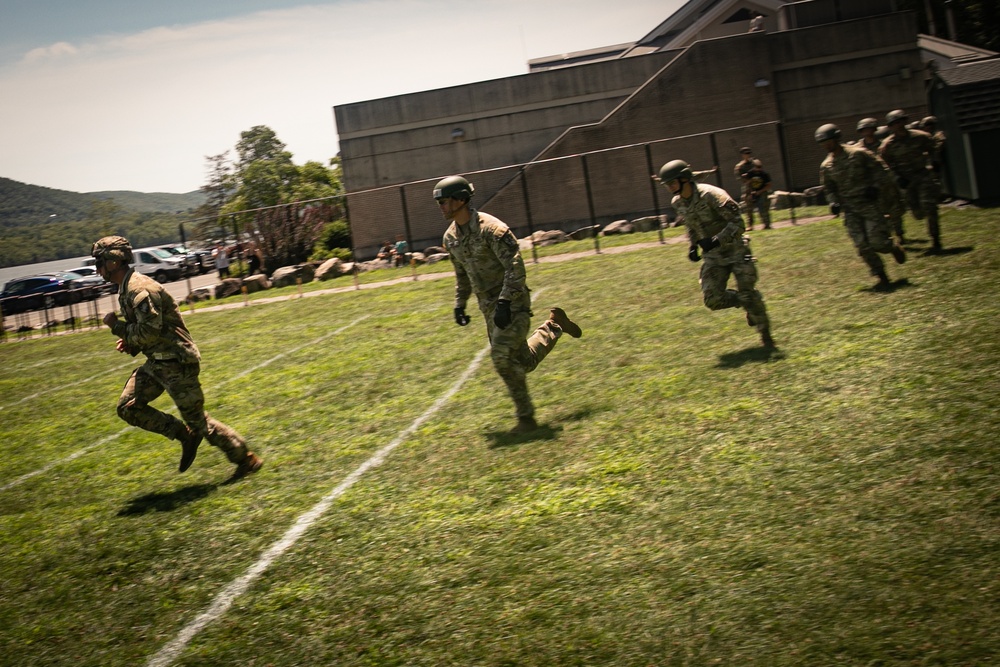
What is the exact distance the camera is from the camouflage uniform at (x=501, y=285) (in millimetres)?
7988

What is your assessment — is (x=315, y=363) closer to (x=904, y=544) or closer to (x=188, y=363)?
(x=188, y=363)

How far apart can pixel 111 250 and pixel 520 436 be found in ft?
13.1

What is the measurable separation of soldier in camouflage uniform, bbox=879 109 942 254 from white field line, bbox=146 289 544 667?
9.77 metres

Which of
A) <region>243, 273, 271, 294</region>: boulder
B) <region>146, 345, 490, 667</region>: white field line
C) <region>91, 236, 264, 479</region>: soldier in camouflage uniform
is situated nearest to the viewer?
<region>146, 345, 490, 667</region>: white field line

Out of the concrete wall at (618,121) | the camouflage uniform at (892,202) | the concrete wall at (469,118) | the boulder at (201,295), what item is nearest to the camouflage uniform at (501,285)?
the camouflage uniform at (892,202)

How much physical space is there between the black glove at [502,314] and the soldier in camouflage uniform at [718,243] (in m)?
2.59

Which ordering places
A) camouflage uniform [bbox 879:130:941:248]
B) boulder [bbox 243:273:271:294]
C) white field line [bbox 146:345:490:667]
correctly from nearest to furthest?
white field line [bbox 146:345:490:667], camouflage uniform [bbox 879:130:941:248], boulder [bbox 243:273:271:294]

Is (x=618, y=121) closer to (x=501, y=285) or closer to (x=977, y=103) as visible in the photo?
(x=977, y=103)

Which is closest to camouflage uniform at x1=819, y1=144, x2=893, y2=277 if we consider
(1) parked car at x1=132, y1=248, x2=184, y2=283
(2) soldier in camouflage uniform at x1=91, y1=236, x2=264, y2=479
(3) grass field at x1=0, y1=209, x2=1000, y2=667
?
(3) grass field at x1=0, y1=209, x2=1000, y2=667

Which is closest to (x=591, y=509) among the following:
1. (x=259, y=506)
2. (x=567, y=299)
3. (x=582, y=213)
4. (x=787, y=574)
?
(x=787, y=574)

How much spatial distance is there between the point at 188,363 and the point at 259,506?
65.9 inches

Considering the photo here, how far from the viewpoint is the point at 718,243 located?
31.4ft

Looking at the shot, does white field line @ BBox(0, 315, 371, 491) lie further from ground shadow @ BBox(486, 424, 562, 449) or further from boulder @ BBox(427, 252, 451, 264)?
boulder @ BBox(427, 252, 451, 264)

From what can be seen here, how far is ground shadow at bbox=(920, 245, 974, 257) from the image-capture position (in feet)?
45.6
